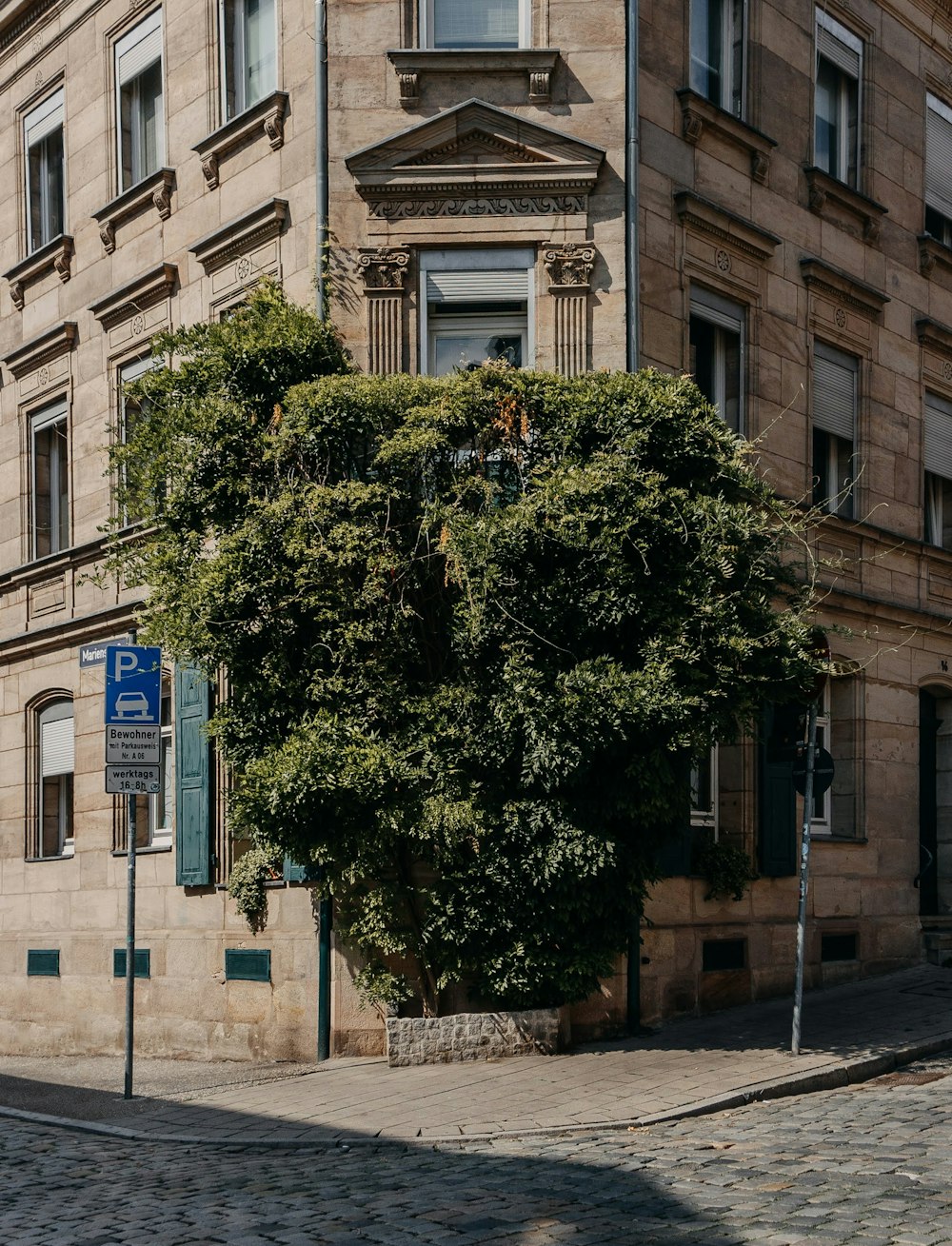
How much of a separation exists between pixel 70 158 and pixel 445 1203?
49.4ft

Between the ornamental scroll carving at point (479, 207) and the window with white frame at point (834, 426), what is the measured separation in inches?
171

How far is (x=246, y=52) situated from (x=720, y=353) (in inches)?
227

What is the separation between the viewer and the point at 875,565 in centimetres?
1836

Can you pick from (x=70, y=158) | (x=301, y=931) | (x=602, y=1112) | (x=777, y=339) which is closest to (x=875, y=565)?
(x=777, y=339)

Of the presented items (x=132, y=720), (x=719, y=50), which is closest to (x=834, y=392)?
(x=719, y=50)

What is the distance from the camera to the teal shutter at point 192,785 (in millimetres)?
15500

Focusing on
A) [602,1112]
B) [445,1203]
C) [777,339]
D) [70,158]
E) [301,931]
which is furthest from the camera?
[70,158]

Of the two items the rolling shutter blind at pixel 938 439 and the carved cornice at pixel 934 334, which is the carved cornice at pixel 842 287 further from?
the rolling shutter blind at pixel 938 439

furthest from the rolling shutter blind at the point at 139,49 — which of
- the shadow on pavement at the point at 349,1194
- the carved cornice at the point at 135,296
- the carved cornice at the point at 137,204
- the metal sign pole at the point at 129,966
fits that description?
the shadow on pavement at the point at 349,1194

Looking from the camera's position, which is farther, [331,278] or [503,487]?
[331,278]

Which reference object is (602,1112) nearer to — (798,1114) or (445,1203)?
(798,1114)

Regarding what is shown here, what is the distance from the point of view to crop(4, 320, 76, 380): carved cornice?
19.3 metres

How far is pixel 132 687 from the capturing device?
41.1 feet

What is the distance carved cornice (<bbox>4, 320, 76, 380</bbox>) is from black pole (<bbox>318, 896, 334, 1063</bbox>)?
874cm
